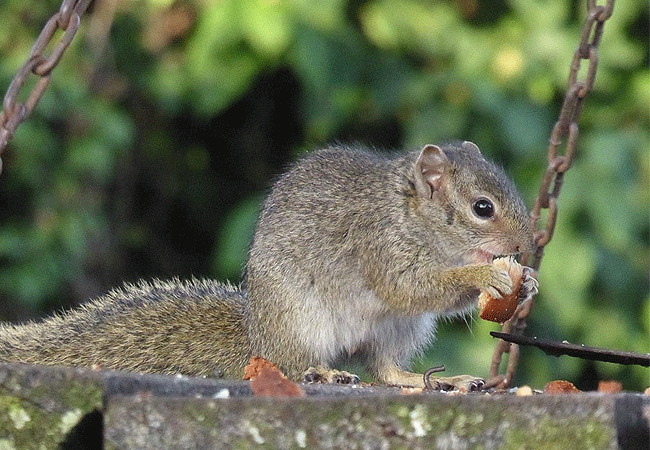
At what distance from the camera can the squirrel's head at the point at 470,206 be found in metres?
2.33

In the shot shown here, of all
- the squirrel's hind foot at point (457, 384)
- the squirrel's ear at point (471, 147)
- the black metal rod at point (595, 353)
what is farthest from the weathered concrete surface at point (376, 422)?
the squirrel's ear at point (471, 147)

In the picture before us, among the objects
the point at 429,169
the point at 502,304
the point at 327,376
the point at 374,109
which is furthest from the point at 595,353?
the point at 374,109

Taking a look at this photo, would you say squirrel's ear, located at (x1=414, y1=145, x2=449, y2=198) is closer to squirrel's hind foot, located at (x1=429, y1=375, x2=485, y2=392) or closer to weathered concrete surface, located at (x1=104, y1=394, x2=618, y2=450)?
squirrel's hind foot, located at (x1=429, y1=375, x2=485, y2=392)

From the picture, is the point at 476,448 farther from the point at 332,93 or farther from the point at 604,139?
the point at 332,93

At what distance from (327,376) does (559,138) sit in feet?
2.13

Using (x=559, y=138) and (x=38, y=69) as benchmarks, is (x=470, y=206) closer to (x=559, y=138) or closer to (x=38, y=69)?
(x=559, y=138)

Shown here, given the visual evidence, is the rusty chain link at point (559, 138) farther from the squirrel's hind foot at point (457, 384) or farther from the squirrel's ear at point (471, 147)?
the squirrel's ear at point (471, 147)

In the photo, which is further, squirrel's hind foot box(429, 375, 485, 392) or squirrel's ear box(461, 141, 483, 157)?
squirrel's ear box(461, 141, 483, 157)

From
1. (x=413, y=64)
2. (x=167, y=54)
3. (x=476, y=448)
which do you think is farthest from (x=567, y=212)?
(x=476, y=448)

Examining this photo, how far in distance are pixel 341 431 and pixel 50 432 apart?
298 mm

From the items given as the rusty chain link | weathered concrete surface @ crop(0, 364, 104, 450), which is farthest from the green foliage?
weathered concrete surface @ crop(0, 364, 104, 450)

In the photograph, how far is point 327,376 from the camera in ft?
7.13

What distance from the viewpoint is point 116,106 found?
15.0 ft

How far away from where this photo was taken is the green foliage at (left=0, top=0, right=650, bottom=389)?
150 inches
